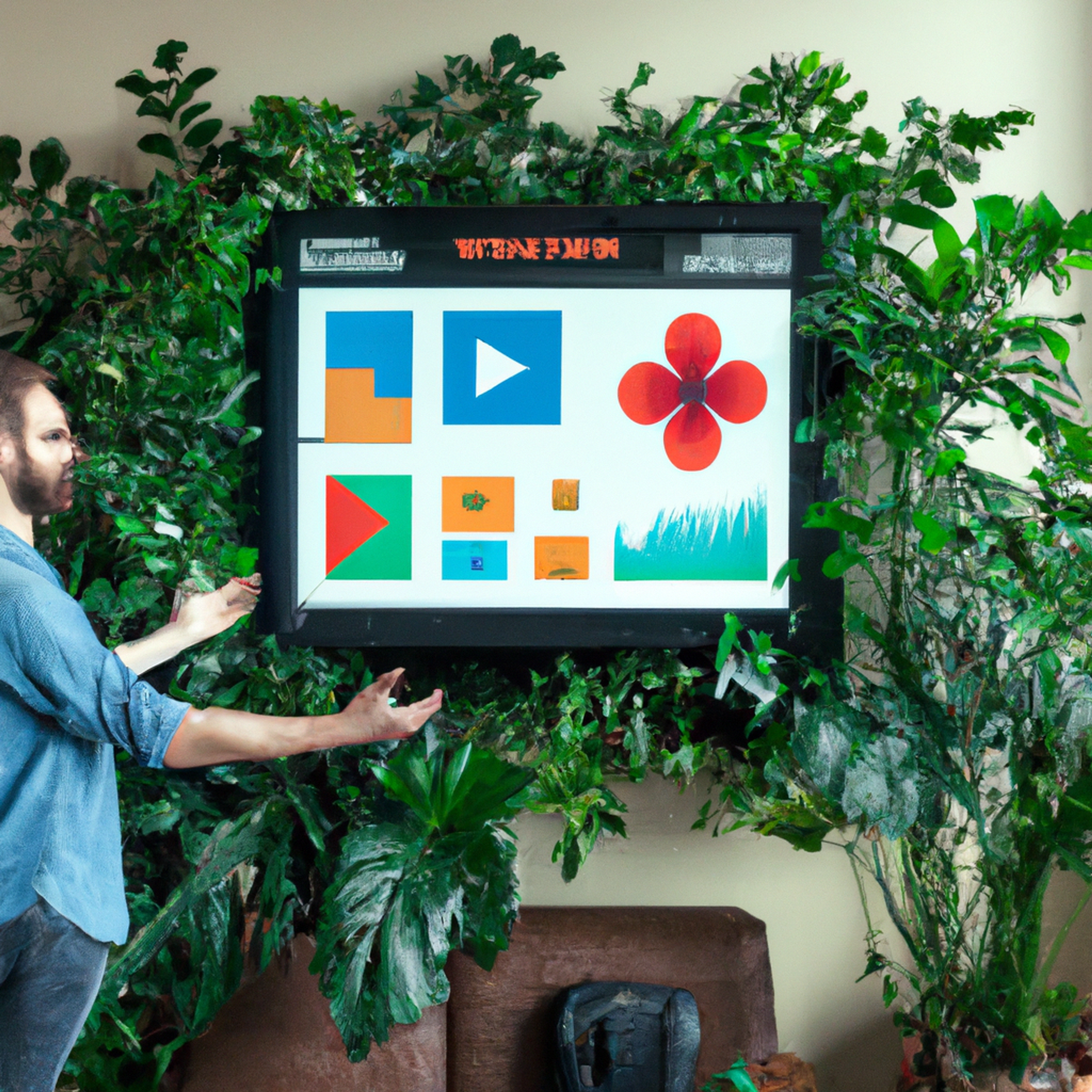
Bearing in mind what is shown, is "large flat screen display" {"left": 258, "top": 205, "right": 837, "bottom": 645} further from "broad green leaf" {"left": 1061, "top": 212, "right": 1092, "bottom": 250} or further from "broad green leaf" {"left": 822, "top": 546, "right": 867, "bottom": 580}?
"broad green leaf" {"left": 1061, "top": 212, "right": 1092, "bottom": 250}

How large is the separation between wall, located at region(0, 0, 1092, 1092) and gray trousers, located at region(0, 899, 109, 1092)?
0.70m

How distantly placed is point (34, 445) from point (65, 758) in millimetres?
492

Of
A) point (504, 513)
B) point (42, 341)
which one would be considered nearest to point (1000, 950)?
point (504, 513)

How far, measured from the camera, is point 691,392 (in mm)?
1390

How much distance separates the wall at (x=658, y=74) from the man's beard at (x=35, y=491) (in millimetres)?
573

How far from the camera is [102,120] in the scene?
4.97ft

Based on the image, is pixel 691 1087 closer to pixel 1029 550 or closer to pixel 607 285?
pixel 1029 550

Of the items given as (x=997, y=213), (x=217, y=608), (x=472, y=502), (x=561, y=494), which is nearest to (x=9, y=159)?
(x=217, y=608)

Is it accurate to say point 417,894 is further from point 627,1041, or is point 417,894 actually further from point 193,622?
point 193,622

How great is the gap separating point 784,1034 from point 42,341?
5.79 feet

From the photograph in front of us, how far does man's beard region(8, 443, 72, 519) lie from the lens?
4.27 feet

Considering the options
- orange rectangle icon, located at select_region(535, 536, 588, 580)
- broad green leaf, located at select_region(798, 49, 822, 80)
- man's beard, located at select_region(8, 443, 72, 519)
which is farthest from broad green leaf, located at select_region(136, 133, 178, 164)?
broad green leaf, located at select_region(798, 49, 822, 80)

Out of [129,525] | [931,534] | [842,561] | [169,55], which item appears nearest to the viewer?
[931,534]

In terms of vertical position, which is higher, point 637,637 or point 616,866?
point 637,637
